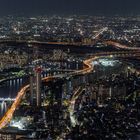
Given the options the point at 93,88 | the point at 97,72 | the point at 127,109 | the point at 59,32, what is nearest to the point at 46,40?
the point at 59,32

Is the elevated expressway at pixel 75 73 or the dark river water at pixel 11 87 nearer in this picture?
the elevated expressway at pixel 75 73

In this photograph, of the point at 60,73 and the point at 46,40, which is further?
the point at 46,40

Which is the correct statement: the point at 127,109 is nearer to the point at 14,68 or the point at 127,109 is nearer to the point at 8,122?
the point at 8,122

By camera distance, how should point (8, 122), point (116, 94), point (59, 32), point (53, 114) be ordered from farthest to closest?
point (59, 32) < point (116, 94) < point (53, 114) < point (8, 122)

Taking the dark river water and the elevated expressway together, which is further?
the dark river water

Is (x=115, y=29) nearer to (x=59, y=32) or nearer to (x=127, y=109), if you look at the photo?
(x=59, y=32)

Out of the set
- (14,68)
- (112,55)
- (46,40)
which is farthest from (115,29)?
(14,68)

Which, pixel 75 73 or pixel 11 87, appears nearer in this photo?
pixel 11 87

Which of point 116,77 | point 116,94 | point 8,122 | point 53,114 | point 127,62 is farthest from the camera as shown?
point 127,62

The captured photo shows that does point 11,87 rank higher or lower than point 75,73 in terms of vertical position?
lower
